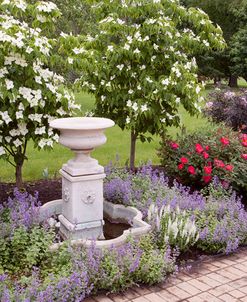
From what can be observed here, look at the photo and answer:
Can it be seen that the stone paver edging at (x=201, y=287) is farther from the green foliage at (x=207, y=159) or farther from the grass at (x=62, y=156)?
the grass at (x=62, y=156)

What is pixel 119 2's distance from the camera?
603 cm

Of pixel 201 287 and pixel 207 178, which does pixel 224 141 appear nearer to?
pixel 207 178

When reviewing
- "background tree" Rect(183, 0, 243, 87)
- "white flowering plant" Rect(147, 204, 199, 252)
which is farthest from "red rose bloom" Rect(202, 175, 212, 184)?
"background tree" Rect(183, 0, 243, 87)

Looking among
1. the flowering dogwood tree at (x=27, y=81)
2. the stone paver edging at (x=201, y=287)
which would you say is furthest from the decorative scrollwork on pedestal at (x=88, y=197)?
the stone paver edging at (x=201, y=287)

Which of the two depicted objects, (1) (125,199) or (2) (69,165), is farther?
(1) (125,199)

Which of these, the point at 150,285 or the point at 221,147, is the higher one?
the point at 221,147

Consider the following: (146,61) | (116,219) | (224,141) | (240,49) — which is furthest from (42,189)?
(240,49)

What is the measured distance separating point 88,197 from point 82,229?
35 centimetres

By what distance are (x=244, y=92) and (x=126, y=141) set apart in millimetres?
3153

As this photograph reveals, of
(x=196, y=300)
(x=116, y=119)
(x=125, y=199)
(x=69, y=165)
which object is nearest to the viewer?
(x=196, y=300)

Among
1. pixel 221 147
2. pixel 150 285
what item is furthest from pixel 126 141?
pixel 150 285

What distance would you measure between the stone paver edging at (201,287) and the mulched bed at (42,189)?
238cm

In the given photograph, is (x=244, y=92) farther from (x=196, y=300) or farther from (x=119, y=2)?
(x=196, y=300)

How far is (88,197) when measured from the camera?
431 centimetres
